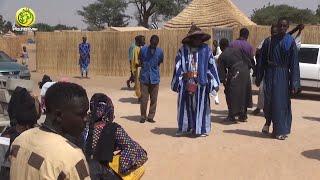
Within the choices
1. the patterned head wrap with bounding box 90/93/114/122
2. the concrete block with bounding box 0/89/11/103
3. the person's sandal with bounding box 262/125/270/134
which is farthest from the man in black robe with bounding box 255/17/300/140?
the patterned head wrap with bounding box 90/93/114/122

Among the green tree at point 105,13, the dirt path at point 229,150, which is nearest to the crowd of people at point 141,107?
the dirt path at point 229,150

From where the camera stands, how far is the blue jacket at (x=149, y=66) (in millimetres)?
9977

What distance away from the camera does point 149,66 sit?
33.0 ft

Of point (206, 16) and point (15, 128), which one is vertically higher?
point (206, 16)

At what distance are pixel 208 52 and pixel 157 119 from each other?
108 inches

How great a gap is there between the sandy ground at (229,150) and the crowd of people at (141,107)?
13.0 inches

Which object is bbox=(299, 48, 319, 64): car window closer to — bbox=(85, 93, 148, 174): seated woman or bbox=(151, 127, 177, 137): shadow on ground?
bbox=(151, 127, 177, 137): shadow on ground

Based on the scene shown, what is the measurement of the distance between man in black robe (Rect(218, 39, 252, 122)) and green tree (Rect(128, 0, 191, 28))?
160 ft

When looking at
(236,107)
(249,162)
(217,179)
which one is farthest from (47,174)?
(236,107)

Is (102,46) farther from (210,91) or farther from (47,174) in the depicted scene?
(47,174)

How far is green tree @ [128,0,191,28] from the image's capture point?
192 ft

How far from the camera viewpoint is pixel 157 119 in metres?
10.5

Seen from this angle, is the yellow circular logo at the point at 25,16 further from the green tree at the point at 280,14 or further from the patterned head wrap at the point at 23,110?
the patterned head wrap at the point at 23,110
